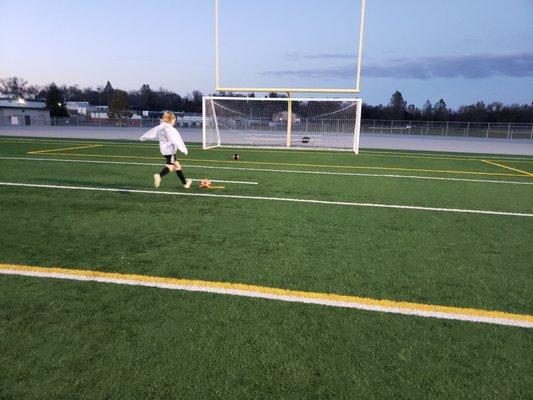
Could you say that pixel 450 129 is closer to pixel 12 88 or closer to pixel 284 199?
pixel 284 199

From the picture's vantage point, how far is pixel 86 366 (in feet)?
8.23

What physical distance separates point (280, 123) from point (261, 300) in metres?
20.6

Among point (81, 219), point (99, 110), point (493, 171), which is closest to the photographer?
point (81, 219)

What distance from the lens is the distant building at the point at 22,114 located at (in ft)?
182

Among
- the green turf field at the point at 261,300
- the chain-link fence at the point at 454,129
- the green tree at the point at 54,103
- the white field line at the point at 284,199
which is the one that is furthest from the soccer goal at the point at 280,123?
the green tree at the point at 54,103

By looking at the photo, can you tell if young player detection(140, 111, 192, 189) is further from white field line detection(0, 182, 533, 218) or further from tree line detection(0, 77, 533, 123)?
tree line detection(0, 77, 533, 123)

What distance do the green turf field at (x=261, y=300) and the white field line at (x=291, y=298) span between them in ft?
0.30

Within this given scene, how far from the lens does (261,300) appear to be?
3406 mm

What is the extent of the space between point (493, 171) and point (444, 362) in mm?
12559

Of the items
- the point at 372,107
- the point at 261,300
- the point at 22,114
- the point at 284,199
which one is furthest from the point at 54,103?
the point at 261,300

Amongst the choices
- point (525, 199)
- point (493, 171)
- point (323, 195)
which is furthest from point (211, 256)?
point (493, 171)

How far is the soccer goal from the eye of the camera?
841 inches

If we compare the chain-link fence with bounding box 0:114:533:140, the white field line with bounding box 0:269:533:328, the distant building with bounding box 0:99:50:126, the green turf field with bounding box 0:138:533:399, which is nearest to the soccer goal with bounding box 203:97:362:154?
the green turf field with bounding box 0:138:533:399

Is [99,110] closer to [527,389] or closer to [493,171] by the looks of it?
[493,171]
